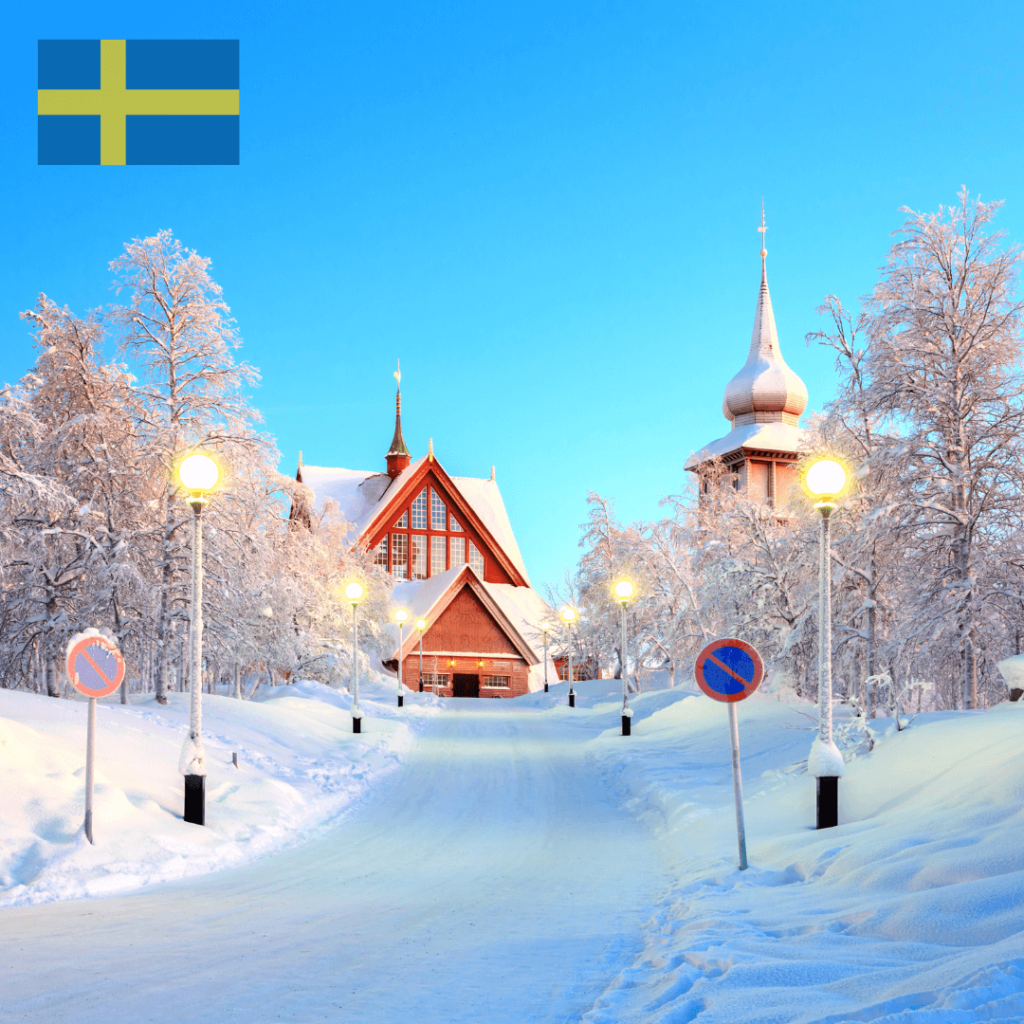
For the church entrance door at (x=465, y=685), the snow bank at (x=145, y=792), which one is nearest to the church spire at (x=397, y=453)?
the church entrance door at (x=465, y=685)

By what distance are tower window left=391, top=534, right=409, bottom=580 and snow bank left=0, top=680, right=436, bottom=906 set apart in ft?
127

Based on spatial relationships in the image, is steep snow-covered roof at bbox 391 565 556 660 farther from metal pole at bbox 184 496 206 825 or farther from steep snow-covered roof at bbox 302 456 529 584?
metal pole at bbox 184 496 206 825

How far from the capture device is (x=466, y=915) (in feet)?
21.1

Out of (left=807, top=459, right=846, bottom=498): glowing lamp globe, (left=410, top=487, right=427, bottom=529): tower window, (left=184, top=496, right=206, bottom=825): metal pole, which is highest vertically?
(left=410, top=487, right=427, bottom=529): tower window

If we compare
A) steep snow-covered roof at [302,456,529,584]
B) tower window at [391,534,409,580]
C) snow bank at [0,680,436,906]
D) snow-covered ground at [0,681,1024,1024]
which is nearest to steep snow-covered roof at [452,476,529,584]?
steep snow-covered roof at [302,456,529,584]

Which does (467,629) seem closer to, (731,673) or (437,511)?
(437,511)

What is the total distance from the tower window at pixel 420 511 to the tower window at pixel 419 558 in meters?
0.73

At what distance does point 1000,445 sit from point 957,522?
1678 mm

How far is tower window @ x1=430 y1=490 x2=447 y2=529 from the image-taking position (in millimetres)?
57781

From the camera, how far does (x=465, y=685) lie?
49.2 m

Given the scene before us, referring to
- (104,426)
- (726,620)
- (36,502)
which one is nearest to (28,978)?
(36,502)

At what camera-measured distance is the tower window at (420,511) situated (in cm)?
5744

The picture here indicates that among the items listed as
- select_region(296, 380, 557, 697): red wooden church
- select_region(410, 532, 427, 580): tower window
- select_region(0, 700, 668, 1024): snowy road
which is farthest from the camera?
select_region(410, 532, 427, 580): tower window

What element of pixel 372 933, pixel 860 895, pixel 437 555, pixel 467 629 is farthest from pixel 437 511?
pixel 860 895
